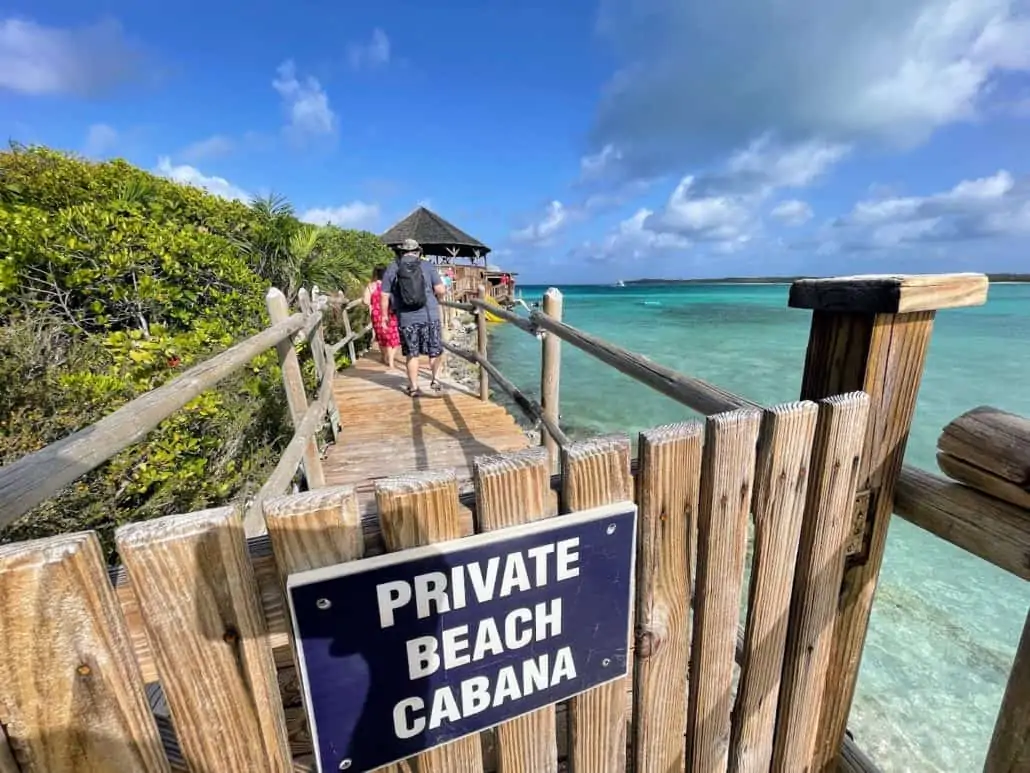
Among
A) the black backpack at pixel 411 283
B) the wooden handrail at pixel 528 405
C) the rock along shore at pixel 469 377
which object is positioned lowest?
the rock along shore at pixel 469 377

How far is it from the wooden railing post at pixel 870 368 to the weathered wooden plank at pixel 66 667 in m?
1.32

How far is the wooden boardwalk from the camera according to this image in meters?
3.74

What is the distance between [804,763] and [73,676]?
1.63 metres

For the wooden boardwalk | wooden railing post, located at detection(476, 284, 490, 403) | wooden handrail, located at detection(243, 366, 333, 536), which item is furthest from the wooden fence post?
wooden railing post, located at detection(476, 284, 490, 403)

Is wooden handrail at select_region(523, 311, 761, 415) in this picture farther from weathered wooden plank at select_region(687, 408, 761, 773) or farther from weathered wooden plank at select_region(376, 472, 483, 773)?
weathered wooden plank at select_region(376, 472, 483, 773)

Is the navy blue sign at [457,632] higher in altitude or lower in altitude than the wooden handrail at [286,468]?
higher

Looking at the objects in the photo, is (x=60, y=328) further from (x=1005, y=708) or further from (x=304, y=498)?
(x=1005, y=708)

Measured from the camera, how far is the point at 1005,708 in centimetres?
90

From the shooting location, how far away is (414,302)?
4.90 m

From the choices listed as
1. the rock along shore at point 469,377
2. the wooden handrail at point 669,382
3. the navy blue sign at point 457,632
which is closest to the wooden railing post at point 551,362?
the wooden handrail at point 669,382

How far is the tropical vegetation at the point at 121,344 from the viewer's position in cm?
235

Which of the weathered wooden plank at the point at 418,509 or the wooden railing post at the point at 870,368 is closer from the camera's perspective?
the weathered wooden plank at the point at 418,509

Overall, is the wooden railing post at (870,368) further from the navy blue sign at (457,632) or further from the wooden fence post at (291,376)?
the wooden fence post at (291,376)

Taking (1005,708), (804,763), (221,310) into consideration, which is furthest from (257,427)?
(1005,708)
